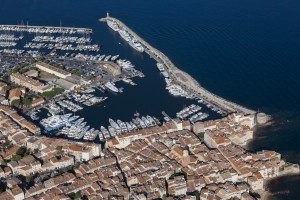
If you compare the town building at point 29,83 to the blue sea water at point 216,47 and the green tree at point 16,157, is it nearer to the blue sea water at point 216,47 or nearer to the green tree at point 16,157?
the blue sea water at point 216,47

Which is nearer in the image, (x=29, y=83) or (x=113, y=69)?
(x=29, y=83)

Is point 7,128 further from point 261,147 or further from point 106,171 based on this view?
point 261,147

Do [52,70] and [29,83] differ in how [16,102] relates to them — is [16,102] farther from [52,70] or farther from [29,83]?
[52,70]

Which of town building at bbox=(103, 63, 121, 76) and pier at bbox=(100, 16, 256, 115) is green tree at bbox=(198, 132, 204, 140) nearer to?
pier at bbox=(100, 16, 256, 115)

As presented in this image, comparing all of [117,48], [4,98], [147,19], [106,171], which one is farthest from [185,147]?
[147,19]

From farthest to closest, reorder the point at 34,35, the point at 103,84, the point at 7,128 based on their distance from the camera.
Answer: the point at 34,35, the point at 103,84, the point at 7,128

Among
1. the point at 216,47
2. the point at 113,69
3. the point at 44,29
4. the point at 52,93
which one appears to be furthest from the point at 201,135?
the point at 44,29

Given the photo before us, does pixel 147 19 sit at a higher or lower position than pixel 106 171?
higher
